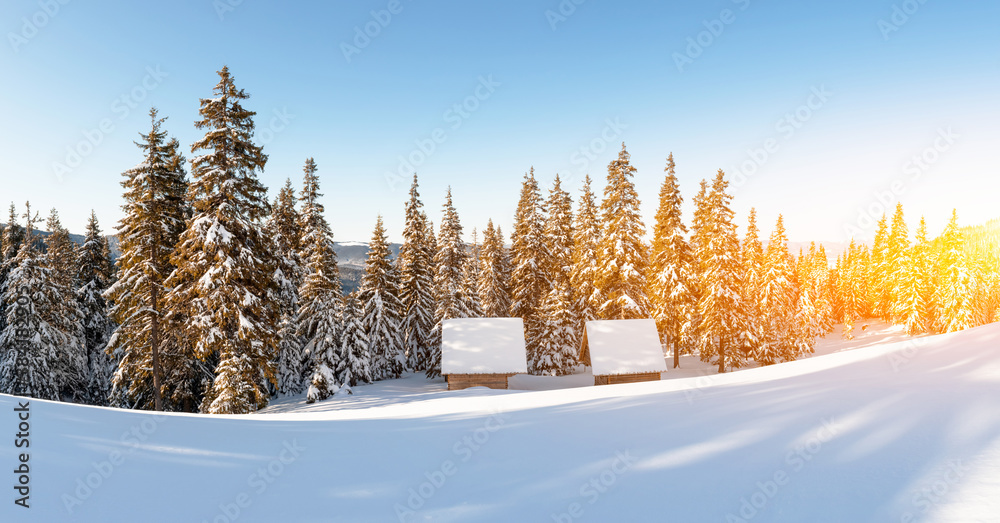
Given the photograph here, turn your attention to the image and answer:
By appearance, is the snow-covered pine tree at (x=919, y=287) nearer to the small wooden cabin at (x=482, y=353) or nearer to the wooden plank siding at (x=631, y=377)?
the wooden plank siding at (x=631, y=377)

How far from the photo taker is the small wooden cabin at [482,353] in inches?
988

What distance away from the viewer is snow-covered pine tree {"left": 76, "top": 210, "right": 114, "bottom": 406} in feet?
105

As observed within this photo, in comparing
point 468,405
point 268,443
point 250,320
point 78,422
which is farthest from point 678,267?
point 78,422

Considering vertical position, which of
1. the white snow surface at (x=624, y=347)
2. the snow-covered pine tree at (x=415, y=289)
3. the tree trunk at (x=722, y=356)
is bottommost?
the tree trunk at (x=722, y=356)

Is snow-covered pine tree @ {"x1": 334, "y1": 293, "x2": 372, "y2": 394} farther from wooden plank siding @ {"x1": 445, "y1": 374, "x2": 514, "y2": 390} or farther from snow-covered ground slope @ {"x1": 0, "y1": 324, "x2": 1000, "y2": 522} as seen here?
snow-covered ground slope @ {"x1": 0, "y1": 324, "x2": 1000, "y2": 522}

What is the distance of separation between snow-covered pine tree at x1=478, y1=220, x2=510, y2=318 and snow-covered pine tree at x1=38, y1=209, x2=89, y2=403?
3010 centimetres

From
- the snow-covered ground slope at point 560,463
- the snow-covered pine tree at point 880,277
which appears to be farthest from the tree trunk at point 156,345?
the snow-covered pine tree at point 880,277

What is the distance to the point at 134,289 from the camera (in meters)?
19.7

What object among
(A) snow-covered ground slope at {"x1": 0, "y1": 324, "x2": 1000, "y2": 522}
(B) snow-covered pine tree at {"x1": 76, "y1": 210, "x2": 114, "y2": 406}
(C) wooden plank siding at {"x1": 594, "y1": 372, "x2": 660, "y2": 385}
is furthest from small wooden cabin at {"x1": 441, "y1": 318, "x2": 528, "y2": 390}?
(B) snow-covered pine tree at {"x1": 76, "y1": 210, "x2": 114, "y2": 406}

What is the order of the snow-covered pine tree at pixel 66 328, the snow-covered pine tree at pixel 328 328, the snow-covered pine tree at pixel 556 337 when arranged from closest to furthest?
the snow-covered pine tree at pixel 66 328, the snow-covered pine tree at pixel 328 328, the snow-covered pine tree at pixel 556 337

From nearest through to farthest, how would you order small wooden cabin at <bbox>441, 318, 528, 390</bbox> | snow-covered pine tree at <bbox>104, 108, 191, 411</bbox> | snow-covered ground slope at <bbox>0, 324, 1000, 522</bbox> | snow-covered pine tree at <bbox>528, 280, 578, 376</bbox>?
snow-covered ground slope at <bbox>0, 324, 1000, 522</bbox> → snow-covered pine tree at <bbox>104, 108, 191, 411</bbox> → small wooden cabin at <bbox>441, 318, 528, 390</bbox> → snow-covered pine tree at <bbox>528, 280, 578, 376</bbox>

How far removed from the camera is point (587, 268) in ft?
110

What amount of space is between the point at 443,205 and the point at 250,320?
76.4 ft

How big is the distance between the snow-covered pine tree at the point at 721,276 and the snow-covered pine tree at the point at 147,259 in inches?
1309
